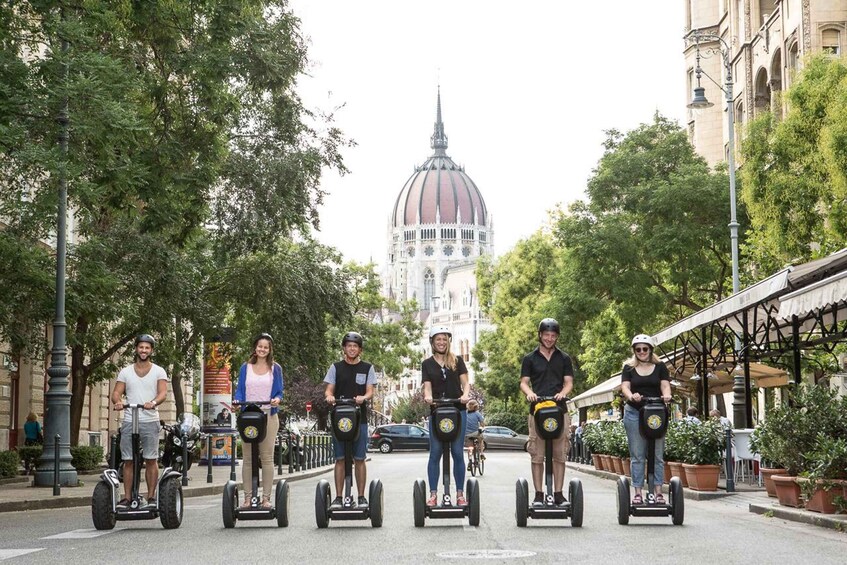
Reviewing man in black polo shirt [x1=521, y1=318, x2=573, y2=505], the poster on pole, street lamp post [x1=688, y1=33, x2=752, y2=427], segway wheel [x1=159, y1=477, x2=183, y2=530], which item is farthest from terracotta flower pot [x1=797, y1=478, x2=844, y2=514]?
the poster on pole

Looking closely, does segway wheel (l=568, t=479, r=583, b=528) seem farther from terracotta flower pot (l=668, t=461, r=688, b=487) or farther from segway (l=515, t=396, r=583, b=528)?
terracotta flower pot (l=668, t=461, r=688, b=487)

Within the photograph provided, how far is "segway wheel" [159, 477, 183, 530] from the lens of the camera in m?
14.1

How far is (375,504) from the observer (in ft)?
44.9

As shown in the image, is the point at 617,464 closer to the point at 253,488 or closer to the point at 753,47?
the point at 253,488

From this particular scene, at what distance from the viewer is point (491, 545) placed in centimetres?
1186

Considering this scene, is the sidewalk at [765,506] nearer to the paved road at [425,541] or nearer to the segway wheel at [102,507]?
the paved road at [425,541]

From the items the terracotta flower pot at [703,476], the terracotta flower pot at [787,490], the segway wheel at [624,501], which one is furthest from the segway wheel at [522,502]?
the terracotta flower pot at [703,476]

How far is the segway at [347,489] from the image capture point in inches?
526

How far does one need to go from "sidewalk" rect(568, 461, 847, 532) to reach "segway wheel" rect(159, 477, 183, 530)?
262 inches

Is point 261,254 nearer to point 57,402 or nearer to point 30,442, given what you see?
point 30,442

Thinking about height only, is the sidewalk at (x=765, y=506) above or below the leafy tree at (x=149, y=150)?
below

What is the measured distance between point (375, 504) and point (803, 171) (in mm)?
22368

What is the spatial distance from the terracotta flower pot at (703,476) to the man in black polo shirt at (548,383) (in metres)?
9.03

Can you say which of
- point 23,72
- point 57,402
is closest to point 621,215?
point 57,402
